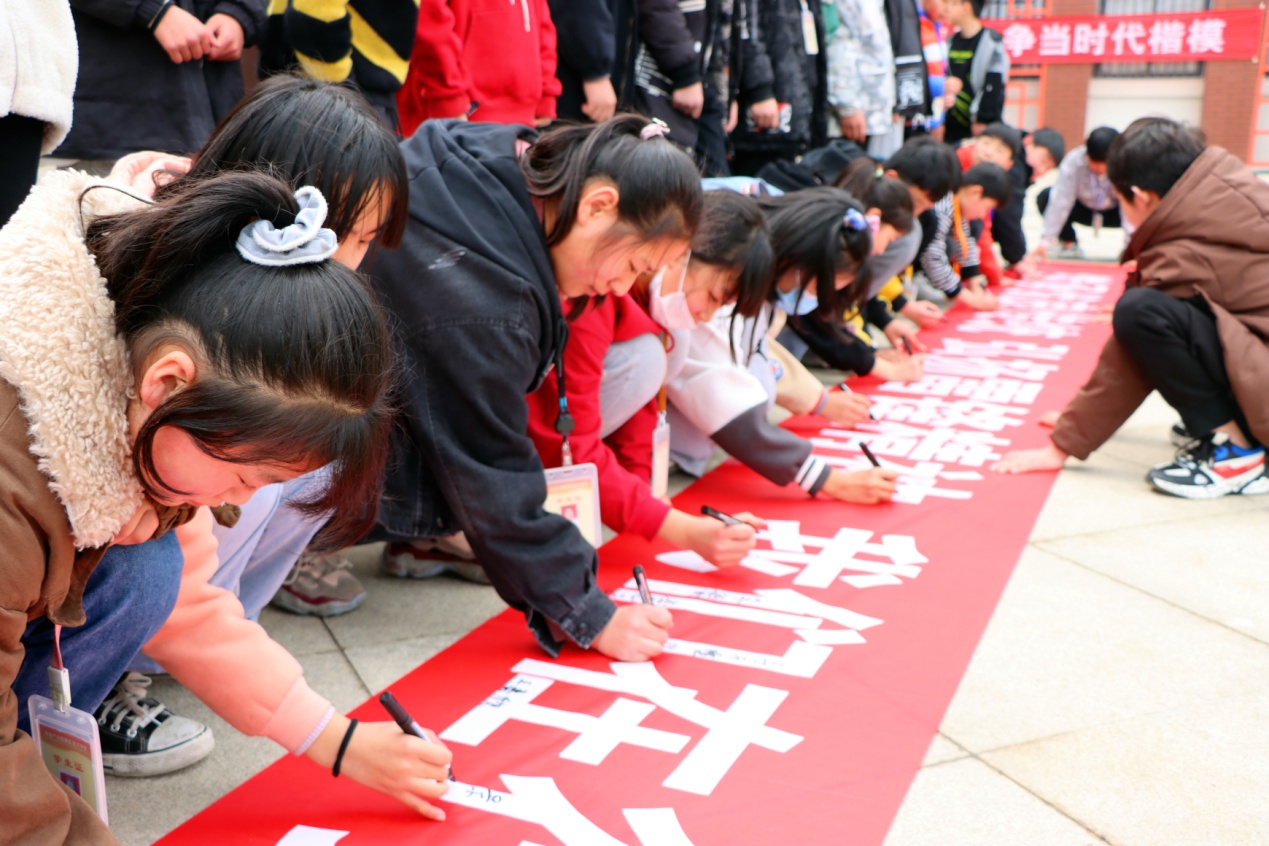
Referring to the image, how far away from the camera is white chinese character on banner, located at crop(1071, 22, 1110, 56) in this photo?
11305 millimetres

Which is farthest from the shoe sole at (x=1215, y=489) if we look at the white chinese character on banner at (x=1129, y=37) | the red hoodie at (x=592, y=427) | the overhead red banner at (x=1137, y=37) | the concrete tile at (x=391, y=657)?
the white chinese character on banner at (x=1129, y=37)

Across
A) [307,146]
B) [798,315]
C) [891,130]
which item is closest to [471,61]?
[798,315]

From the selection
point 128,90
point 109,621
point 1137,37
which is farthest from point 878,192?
point 1137,37

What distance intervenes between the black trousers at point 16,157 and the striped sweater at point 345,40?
0.73 m

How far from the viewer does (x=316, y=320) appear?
2.92ft

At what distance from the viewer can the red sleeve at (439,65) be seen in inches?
100

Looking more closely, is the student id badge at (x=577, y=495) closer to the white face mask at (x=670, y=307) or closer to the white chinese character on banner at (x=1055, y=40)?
the white face mask at (x=670, y=307)

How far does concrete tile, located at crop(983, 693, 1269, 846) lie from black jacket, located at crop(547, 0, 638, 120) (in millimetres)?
2004

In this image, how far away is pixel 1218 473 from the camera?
2621 mm

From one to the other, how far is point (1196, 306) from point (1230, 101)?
33.7 ft

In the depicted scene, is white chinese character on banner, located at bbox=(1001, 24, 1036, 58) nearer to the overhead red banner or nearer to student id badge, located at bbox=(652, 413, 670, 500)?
the overhead red banner

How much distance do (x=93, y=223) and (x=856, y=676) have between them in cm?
122

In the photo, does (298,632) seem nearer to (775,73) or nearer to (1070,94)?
(775,73)

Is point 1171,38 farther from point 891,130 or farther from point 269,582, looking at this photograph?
point 269,582
